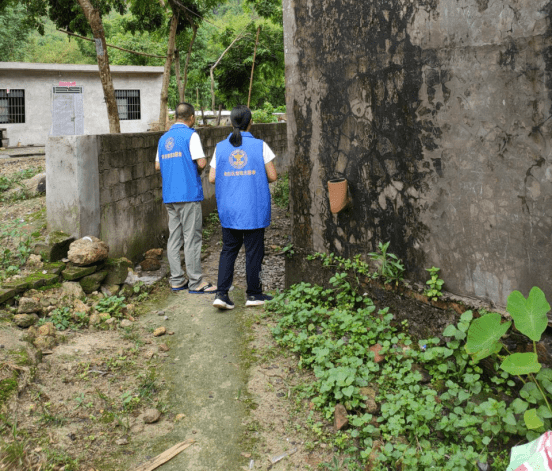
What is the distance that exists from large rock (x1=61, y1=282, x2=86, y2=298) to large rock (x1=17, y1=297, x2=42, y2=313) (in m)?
0.39

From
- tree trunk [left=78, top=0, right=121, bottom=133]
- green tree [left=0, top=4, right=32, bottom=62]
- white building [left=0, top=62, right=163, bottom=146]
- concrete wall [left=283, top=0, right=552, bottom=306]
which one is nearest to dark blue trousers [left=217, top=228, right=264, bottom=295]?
concrete wall [left=283, top=0, right=552, bottom=306]

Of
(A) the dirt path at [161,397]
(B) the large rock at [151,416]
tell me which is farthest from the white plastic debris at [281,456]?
(B) the large rock at [151,416]

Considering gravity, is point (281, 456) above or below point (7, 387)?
below

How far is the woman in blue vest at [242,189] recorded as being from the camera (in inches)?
191

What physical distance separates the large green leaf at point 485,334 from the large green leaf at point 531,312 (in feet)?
0.37

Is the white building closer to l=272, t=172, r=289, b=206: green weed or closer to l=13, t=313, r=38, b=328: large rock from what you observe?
l=272, t=172, r=289, b=206: green weed

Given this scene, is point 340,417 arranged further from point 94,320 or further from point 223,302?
point 94,320

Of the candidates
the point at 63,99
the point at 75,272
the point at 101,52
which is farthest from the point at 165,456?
the point at 63,99

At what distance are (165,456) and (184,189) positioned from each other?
9.74 ft

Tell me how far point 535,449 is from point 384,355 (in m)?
1.27

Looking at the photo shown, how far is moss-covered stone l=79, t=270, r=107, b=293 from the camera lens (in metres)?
5.08

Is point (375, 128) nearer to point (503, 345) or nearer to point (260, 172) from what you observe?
point (260, 172)

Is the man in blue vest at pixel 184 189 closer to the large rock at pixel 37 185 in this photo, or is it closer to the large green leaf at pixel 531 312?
the large rock at pixel 37 185

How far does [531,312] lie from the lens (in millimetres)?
3010
